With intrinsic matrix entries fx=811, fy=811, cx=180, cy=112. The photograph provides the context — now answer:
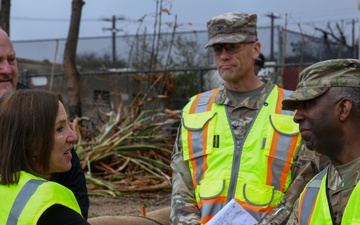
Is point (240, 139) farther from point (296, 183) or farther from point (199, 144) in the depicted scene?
point (296, 183)

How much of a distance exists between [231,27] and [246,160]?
2.68ft

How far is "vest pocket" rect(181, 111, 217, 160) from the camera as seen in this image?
4.73m

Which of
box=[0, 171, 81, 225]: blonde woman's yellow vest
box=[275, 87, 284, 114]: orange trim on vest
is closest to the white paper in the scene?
box=[275, 87, 284, 114]: orange trim on vest

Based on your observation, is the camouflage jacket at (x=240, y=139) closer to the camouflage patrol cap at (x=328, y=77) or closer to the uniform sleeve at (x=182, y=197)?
the uniform sleeve at (x=182, y=197)

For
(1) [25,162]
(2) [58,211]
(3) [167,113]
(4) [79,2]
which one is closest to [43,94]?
(1) [25,162]

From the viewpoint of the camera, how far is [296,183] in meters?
4.49

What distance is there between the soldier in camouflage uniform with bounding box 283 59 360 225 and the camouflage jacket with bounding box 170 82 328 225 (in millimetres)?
776

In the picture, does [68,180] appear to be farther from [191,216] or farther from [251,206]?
[251,206]

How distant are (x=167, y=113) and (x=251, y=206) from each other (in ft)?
20.3

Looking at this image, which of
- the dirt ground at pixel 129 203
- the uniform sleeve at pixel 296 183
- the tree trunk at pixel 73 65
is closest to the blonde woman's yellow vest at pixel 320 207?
the uniform sleeve at pixel 296 183

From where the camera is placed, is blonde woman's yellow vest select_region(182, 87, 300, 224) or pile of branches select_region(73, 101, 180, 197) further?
pile of branches select_region(73, 101, 180, 197)

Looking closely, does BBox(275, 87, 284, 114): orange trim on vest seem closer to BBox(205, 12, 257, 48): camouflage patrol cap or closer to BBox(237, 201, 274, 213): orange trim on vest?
BBox(205, 12, 257, 48): camouflage patrol cap

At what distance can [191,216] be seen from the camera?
461 centimetres

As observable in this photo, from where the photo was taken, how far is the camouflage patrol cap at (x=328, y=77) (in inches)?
140
